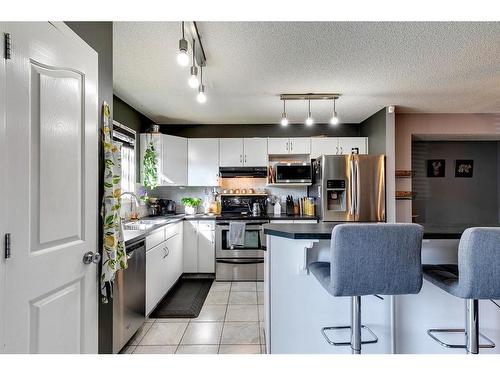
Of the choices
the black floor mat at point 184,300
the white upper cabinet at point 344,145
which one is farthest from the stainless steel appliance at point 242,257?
the white upper cabinet at point 344,145

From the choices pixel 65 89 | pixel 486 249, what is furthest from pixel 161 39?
pixel 486 249

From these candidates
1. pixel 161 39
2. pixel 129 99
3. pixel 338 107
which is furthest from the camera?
pixel 338 107

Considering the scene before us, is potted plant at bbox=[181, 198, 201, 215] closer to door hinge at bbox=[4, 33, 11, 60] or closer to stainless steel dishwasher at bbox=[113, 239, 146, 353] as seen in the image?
stainless steel dishwasher at bbox=[113, 239, 146, 353]

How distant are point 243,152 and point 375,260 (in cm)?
317

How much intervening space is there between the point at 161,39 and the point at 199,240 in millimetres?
2689

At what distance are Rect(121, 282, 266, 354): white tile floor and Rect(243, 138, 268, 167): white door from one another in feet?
6.54

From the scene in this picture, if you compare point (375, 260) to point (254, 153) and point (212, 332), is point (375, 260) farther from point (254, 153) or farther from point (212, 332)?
point (254, 153)

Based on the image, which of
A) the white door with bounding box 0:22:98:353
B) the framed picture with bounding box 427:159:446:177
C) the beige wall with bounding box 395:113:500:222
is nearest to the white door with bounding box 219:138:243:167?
the beige wall with bounding box 395:113:500:222

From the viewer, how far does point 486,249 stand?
49.1 inches

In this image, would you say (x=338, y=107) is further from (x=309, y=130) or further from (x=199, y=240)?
(x=199, y=240)

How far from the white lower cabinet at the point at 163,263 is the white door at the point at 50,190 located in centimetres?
127

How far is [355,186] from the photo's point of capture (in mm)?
3699

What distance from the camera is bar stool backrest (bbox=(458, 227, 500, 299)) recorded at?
4.08 feet
